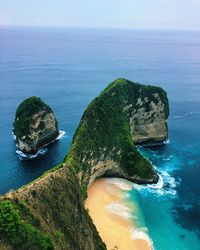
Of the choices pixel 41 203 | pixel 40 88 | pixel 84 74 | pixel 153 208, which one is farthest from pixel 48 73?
pixel 41 203

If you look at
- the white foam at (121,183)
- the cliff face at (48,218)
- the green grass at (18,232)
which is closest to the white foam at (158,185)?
the white foam at (121,183)

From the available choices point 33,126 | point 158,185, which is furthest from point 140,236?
point 33,126

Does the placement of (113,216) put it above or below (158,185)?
below

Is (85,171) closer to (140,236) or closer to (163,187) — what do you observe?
(140,236)

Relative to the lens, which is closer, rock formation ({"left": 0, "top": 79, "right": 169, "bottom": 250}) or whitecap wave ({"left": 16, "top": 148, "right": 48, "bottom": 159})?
rock formation ({"left": 0, "top": 79, "right": 169, "bottom": 250})

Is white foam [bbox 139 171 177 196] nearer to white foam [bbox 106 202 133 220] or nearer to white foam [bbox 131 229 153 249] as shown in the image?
white foam [bbox 106 202 133 220]

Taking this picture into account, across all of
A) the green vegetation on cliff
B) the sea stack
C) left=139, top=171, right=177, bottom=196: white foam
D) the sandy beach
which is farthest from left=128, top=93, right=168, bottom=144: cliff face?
the green vegetation on cliff

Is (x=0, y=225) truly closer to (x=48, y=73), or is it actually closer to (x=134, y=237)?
(x=134, y=237)
